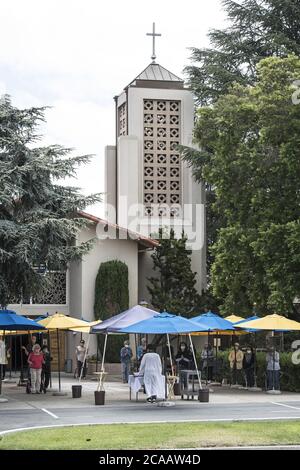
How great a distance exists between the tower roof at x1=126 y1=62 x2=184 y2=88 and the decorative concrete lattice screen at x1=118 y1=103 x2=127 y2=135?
57.5 inches

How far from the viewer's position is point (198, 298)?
4259cm

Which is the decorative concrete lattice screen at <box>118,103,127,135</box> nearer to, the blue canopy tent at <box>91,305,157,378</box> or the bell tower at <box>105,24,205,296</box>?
the bell tower at <box>105,24,205,296</box>

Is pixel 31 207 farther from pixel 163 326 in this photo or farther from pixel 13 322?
pixel 163 326

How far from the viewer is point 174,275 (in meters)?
42.6

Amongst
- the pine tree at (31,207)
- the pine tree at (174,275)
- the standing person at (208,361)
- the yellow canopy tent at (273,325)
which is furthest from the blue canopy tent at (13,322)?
the pine tree at (174,275)

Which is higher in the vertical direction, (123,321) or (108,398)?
(123,321)

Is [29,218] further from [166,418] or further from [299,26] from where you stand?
[299,26]

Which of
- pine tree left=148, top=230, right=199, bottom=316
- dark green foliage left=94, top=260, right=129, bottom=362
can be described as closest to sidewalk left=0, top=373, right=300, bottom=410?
dark green foliage left=94, top=260, right=129, bottom=362

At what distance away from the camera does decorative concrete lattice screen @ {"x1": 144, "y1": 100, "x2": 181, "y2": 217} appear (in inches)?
1722

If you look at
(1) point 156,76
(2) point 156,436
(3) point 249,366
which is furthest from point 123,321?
(1) point 156,76

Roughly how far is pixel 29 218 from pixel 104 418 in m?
8.74

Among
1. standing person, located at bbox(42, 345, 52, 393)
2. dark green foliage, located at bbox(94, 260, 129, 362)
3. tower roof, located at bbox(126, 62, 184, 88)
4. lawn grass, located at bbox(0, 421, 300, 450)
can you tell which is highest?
tower roof, located at bbox(126, 62, 184, 88)

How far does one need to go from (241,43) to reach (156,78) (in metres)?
4.80

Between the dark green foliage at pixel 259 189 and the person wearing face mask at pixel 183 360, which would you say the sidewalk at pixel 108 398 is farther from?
the dark green foliage at pixel 259 189
